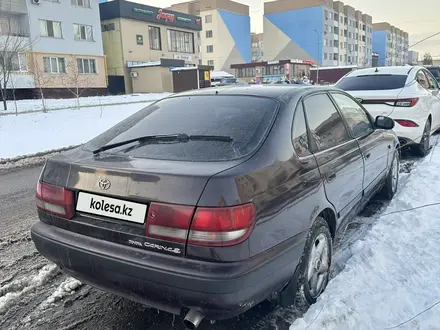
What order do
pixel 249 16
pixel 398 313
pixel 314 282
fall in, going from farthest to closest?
pixel 249 16 → pixel 314 282 → pixel 398 313

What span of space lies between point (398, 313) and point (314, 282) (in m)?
0.55

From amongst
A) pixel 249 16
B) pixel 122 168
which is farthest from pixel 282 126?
pixel 249 16

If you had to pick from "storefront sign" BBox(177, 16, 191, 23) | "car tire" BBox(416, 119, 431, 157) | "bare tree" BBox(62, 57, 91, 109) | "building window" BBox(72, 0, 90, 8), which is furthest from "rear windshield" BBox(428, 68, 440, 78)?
"storefront sign" BBox(177, 16, 191, 23)

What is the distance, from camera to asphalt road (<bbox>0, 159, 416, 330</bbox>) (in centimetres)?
256

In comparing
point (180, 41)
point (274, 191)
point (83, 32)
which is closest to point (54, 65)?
point (83, 32)

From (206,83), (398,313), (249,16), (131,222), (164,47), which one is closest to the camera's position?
(131,222)

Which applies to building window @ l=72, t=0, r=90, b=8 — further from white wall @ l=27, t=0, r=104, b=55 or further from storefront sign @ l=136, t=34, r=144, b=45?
storefront sign @ l=136, t=34, r=144, b=45

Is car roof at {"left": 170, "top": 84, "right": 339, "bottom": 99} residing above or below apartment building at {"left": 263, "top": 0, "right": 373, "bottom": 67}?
below

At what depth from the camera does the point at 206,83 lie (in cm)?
4012

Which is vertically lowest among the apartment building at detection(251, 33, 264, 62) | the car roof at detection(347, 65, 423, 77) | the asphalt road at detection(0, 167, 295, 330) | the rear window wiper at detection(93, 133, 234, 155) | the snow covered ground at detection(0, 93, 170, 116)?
the asphalt road at detection(0, 167, 295, 330)

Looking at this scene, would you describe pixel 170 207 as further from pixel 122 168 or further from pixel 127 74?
pixel 127 74

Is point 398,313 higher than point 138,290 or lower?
lower

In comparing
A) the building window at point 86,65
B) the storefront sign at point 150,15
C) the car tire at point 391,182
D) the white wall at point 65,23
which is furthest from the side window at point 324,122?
the storefront sign at point 150,15

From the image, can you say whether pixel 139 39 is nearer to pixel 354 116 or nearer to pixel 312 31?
pixel 354 116
